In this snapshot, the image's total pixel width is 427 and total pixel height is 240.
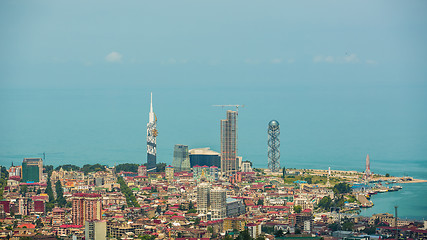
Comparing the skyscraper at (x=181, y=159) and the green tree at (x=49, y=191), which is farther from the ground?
the skyscraper at (x=181, y=159)

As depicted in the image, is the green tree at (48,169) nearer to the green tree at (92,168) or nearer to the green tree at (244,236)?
the green tree at (92,168)

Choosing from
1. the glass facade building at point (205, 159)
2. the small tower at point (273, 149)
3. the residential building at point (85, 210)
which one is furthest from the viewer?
the small tower at point (273, 149)

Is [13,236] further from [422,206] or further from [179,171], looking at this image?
[179,171]

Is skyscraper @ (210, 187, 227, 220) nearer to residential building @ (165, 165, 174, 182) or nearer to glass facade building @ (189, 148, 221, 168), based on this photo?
residential building @ (165, 165, 174, 182)

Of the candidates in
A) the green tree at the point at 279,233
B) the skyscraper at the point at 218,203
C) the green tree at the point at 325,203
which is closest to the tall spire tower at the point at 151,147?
the green tree at the point at 325,203

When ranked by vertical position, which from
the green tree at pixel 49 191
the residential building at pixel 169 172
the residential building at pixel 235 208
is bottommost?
the residential building at pixel 235 208

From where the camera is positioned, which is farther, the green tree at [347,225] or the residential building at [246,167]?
the residential building at [246,167]

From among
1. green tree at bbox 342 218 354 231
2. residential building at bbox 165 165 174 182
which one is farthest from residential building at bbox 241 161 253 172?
green tree at bbox 342 218 354 231
